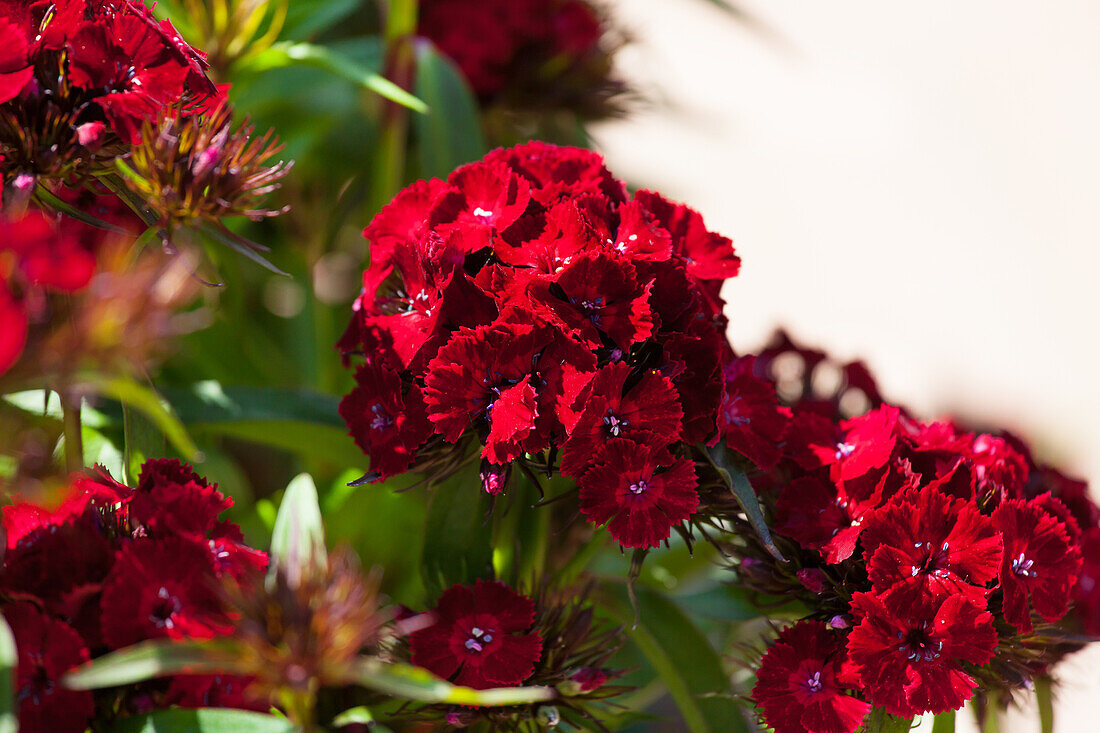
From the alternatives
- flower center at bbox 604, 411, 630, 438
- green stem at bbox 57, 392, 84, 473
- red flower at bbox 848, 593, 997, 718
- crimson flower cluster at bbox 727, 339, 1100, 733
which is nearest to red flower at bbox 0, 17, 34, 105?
green stem at bbox 57, 392, 84, 473

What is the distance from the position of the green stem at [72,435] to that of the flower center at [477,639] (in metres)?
0.32

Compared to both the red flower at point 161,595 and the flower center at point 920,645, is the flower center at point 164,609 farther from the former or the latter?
the flower center at point 920,645

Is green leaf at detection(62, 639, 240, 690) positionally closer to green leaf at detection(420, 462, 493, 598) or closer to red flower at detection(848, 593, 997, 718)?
green leaf at detection(420, 462, 493, 598)

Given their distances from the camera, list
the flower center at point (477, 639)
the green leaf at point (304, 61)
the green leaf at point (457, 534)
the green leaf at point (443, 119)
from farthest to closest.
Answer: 1. the green leaf at point (443, 119)
2. the green leaf at point (304, 61)
3. the green leaf at point (457, 534)
4. the flower center at point (477, 639)

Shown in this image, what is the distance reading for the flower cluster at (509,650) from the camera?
668mm

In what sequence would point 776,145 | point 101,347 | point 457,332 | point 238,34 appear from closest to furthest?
point 101,347
point 457,332
point 238,34
point 776,145

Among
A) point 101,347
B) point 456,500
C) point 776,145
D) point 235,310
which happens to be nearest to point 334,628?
point 101,347

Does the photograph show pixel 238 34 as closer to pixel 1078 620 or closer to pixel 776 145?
pixel 1078 620

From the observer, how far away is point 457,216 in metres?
0.70

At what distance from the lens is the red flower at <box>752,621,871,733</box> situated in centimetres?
65

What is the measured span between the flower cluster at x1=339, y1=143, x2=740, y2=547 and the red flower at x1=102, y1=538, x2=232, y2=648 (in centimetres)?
15

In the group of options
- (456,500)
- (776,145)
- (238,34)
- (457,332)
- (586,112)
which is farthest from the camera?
(776,145)

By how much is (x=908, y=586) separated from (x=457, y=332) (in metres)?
0.35

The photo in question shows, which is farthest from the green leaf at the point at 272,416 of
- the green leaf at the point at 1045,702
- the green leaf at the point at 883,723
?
the green leaf at the point at 1045,702
